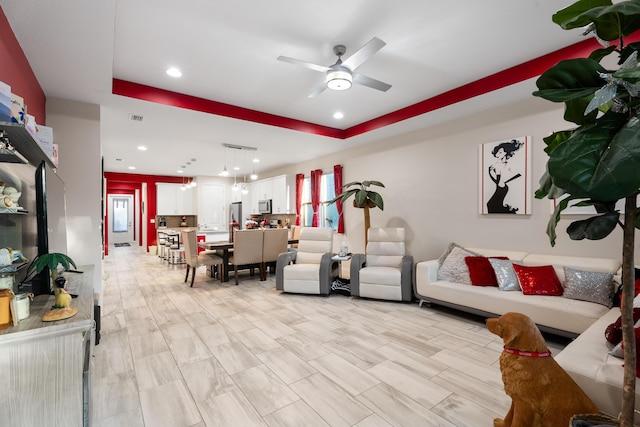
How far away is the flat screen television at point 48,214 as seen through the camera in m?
1.71

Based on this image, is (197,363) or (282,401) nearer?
(282,401)

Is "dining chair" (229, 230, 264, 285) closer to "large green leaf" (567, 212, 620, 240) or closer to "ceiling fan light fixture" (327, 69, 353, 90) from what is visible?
"ceiling fan light fixture" (327, 69, 353, 90)

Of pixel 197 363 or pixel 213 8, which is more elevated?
pixel 213 8

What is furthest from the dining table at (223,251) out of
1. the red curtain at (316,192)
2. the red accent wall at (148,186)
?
the red accent wall at (148,186)

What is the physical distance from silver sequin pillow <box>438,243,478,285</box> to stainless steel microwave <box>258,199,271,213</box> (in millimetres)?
5628

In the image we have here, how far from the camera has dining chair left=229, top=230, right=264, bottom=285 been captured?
194 inches

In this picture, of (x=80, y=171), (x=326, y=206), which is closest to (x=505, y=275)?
(x=326, y=206)

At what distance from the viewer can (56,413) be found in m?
1.24

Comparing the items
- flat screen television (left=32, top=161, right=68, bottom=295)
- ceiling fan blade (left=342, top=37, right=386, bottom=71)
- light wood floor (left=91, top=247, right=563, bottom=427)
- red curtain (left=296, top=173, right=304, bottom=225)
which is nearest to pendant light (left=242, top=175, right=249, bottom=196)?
red curtain (left=296, top=173, right=304, bottom=225)

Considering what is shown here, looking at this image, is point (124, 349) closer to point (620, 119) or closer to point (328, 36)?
point (328, 36)

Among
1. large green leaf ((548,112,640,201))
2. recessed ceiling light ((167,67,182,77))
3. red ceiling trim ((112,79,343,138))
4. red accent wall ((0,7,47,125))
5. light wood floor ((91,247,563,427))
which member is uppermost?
recessed ceiling light ((167,67,182,77))

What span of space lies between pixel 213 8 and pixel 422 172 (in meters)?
3.53

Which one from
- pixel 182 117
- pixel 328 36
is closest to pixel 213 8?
pixel 328 36

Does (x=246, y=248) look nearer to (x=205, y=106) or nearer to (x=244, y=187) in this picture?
(x=205, y=106)
